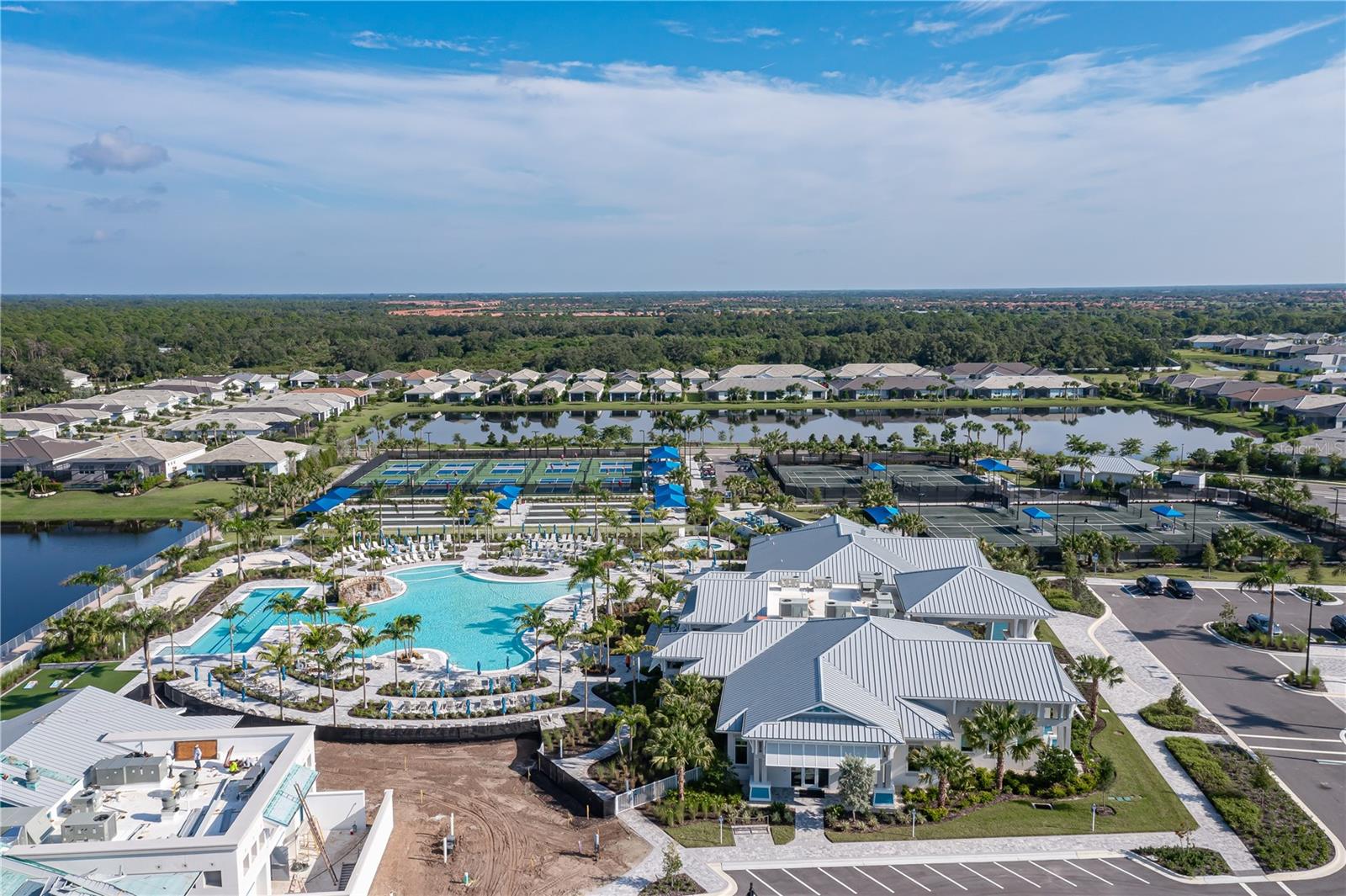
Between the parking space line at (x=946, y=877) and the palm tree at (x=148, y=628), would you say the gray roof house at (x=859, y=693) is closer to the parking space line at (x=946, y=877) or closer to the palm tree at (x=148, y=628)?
the parking space line at (x=946, y=877)

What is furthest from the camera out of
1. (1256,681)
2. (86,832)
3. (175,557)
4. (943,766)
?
(175,557)

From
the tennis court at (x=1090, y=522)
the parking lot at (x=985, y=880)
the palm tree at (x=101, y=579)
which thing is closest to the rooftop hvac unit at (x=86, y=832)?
the parking lot at (x=985, y=880)

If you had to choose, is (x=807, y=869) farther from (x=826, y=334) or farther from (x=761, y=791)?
(x=826, y=334)

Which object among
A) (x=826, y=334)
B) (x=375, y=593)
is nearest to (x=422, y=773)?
(x=375, y=593)

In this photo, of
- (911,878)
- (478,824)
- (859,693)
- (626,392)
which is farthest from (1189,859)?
(626,392)

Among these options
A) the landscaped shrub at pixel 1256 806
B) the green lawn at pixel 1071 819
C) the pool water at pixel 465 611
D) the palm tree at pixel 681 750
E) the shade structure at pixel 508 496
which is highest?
the shade structure at pixel 508 496

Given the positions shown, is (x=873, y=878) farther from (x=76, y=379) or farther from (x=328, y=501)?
(x=76, y=379)
